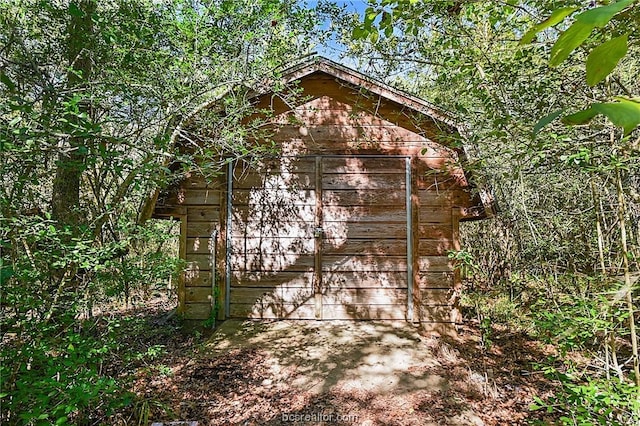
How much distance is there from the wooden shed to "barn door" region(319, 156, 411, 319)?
A: 1cm

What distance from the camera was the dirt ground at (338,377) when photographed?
3479 mm

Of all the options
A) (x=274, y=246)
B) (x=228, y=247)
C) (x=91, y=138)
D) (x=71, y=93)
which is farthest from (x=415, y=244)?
(x=71, y=93)

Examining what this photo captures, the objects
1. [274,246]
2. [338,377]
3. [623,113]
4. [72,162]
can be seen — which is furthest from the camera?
[274,246]

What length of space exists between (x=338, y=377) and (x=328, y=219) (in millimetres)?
2130

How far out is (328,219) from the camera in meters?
5.42

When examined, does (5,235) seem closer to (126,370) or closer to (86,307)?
(86,307)

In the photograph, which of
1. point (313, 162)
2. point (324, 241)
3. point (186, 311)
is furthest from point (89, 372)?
point (313, 162)

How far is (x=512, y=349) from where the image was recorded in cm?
516

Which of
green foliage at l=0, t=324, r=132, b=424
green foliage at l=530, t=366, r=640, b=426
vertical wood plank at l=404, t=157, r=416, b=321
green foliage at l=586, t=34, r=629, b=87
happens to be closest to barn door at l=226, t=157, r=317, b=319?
vertical wood plank at l=404, t=157, r=416, b=321

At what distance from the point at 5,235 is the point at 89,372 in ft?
3.35

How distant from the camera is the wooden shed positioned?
532 cm

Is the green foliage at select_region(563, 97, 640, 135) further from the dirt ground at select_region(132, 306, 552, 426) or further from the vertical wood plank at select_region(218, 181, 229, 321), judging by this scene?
the vertical wood plank at select_region(218, 181, 229, 321)

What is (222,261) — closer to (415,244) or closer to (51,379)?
(415,244)

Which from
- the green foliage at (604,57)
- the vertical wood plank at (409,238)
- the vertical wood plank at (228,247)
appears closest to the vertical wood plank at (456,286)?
the vertical wood plank at (409,238)
